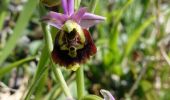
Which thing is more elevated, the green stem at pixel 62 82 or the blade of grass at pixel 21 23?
A: the blade of grass at pixel 21 23

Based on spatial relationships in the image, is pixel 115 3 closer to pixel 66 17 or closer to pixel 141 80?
pixel 141 80

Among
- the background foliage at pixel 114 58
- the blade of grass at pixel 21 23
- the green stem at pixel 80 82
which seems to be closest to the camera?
the green stem at pixel 80 82

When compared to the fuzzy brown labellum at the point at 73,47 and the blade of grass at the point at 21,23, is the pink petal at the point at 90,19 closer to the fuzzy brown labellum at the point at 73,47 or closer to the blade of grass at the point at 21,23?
the fuzzy brown labellum at the point at 73,47

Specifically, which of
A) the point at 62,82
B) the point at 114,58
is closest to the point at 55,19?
the point at 62,82

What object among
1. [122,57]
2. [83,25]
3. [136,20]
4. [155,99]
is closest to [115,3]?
[136,20]

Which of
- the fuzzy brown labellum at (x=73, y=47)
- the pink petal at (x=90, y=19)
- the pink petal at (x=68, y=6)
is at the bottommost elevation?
the fuzzy brown labellum at (x=73, y=47)

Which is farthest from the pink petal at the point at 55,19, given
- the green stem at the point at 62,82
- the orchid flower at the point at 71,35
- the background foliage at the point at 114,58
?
the background foliage at the point at 114,58

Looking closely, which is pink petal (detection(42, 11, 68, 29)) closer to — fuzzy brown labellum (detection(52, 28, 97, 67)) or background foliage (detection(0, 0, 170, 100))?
fuzzy brown labellum (detection(52, 28, 97, 67))
